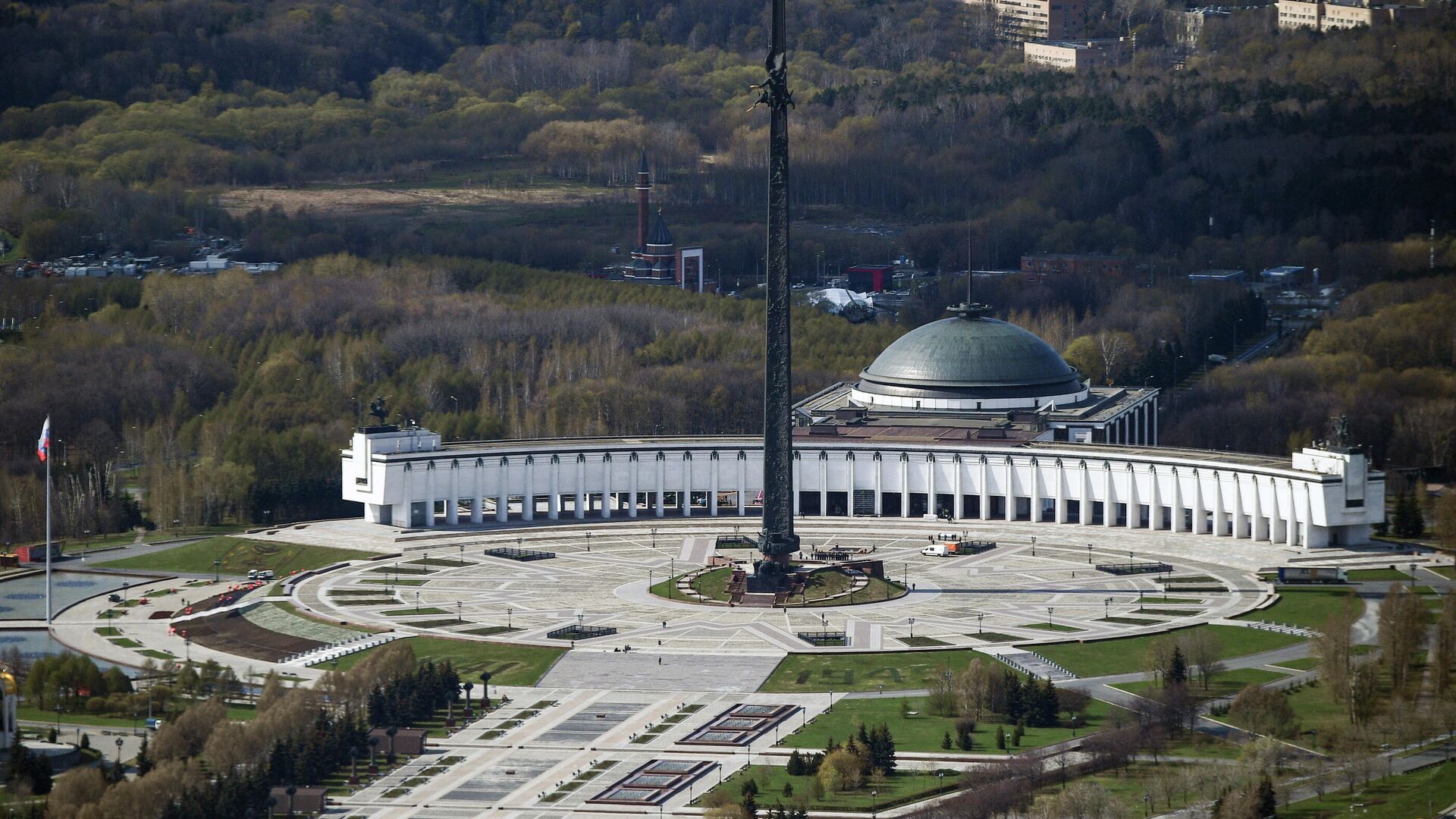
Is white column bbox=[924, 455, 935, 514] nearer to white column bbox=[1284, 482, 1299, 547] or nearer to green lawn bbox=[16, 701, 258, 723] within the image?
white column bbox=[1284, 482, 1299, 547]

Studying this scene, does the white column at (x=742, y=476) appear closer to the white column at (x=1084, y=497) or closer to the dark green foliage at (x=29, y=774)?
the white column at (x=1084, y=497)

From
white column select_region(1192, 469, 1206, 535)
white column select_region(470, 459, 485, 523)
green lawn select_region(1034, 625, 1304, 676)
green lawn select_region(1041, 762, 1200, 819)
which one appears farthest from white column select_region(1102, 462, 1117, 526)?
green lawn select_region(1041, 762, 1200, 819)

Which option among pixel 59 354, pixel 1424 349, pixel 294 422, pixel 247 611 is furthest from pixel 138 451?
pixel 1424 349

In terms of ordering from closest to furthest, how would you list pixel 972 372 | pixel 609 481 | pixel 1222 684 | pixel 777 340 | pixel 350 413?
pixel 1222 684
pixel 777 340
pixel 609 481
pixel 972 372
pixel 350 413

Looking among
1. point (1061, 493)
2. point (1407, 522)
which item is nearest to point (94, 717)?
point (1061, 493)

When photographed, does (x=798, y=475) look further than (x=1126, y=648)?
Yes

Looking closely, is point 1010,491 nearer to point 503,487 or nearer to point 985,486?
point 985,486

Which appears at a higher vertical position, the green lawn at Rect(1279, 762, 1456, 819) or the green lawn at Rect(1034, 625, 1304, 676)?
the green lawn at Rect(1034, 625, 1304, 676)
